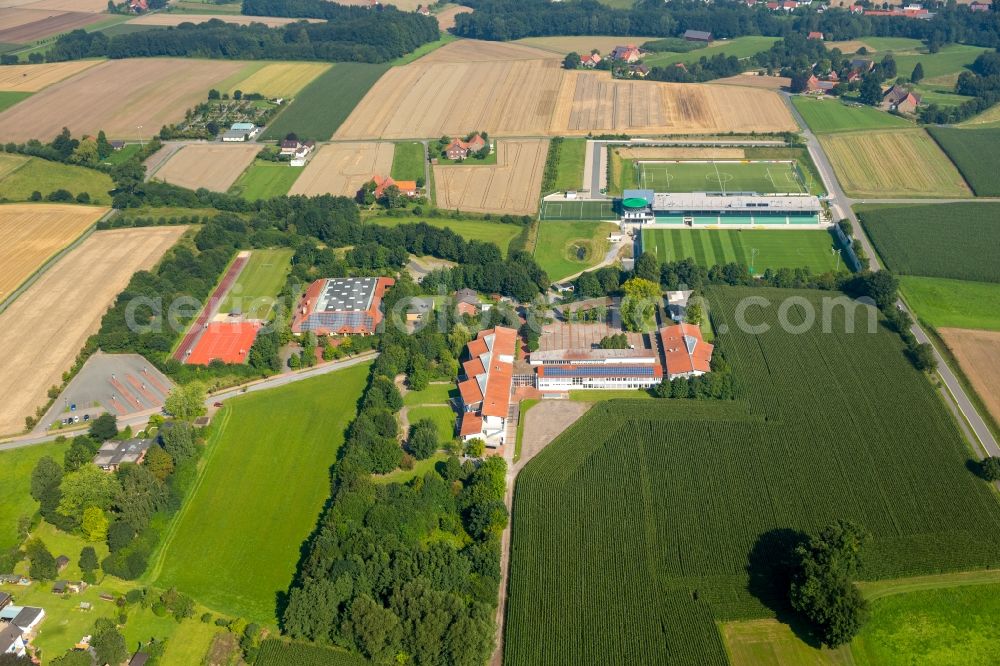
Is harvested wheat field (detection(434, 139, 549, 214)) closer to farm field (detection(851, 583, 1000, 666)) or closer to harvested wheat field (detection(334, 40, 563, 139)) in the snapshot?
harvested wheat field (detection(334, 40, 563, 139))

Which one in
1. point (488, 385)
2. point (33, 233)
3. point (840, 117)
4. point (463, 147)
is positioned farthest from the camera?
point (840, 117)

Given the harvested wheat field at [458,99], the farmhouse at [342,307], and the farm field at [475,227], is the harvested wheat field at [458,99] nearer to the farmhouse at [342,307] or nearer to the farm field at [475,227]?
Result: the farm field at [475,227]

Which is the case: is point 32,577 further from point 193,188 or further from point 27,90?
point 27,90

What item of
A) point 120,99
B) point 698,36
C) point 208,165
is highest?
point 120,99

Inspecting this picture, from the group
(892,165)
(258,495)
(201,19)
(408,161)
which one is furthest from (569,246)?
(201,19)

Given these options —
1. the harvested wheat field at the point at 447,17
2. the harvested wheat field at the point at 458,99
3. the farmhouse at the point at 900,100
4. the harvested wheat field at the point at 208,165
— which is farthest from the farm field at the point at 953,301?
the harvested wheat field at the point at 447,17

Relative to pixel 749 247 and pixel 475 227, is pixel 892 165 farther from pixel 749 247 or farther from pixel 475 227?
pixel 475 227

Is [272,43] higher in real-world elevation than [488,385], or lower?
higher
